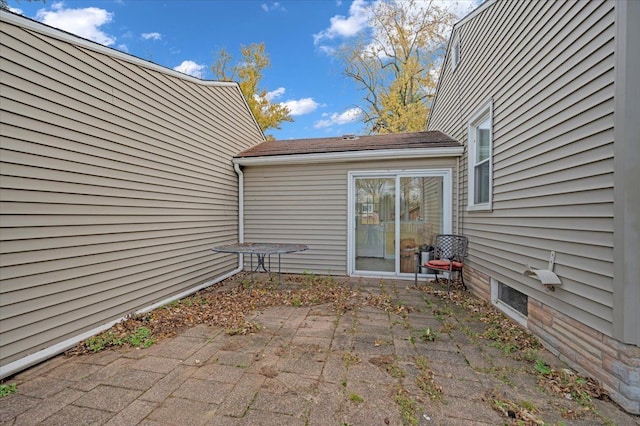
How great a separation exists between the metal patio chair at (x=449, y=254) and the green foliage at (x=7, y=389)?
4.88 m

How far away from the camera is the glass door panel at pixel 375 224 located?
575cm

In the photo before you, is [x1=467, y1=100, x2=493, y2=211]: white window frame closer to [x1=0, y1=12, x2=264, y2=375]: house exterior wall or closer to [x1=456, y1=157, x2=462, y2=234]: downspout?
[x1=456, y1=157, x2=462, y2=234]: downspout

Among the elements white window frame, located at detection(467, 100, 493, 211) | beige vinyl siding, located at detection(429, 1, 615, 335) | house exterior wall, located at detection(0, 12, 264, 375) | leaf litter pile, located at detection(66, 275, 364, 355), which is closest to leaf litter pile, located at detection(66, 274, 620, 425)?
leaf litter pile, located at detection(66, 275, 364, 355)

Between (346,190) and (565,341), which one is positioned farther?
(346,190)

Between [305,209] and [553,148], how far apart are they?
428 cm

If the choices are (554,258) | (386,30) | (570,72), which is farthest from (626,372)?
(386,30)

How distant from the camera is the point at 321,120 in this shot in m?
17.9

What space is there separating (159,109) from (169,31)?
9618mm

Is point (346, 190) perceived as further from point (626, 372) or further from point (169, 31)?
point (169, 31)

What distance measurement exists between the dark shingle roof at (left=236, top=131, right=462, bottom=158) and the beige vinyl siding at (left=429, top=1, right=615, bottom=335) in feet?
4.89

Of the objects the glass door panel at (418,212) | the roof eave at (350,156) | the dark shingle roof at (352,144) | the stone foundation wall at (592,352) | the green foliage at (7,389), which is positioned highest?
the dark shingle roof at (352,144)

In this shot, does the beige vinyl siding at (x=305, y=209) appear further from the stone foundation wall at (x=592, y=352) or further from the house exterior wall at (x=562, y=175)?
the stone foundation wall at (x=592, y=352)

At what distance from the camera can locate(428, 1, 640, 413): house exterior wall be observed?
6.70 feet

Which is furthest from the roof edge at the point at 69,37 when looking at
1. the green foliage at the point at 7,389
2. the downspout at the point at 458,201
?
the downspout at the point at 458,201
